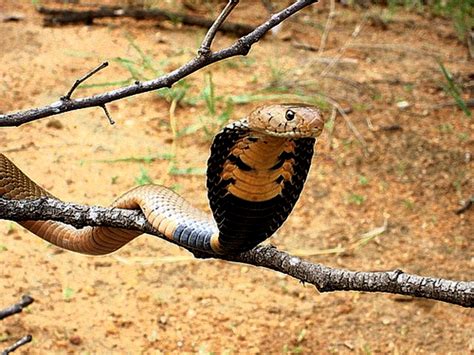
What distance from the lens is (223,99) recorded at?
5.79 metres

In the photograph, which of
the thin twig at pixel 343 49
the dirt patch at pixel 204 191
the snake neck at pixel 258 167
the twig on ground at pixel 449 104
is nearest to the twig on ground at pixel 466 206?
the dirt patch at pixel 204 191

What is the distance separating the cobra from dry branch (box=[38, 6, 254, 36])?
15.8ft

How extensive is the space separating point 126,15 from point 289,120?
5.37 metres

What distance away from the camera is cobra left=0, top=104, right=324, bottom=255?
6.14 ft

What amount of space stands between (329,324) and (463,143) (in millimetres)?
2202

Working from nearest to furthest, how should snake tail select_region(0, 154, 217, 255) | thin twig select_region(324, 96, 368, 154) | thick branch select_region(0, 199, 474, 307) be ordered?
thick branch select_region(0, 199, 474, 307)
snake tail select_region(0, 154, 217, 255)
thin twig select_region(324, 96, 368, 154)

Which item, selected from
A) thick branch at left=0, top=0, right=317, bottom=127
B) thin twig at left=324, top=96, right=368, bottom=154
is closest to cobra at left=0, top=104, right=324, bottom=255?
thick branch at left=0, top=0, right=317, bottom=127

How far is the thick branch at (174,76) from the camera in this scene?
188 cm

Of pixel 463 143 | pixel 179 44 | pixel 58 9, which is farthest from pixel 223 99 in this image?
pixel 58 9

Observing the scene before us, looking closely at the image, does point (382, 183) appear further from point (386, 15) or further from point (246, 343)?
point (386, 15)

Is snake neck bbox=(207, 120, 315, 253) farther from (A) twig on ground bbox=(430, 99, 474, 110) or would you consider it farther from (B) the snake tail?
(A) twig on ground bbox=(430, 99, 474, 110)

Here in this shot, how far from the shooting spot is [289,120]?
185cm

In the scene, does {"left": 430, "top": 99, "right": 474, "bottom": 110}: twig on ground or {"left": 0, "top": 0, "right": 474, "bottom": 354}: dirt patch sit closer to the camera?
{"left": 0, "top": 0, "right": 474, "bottom": 354}: dirt patch

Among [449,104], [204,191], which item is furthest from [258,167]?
[449,104]
